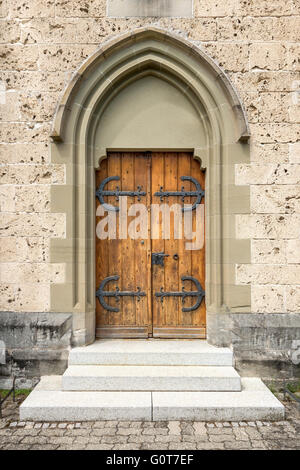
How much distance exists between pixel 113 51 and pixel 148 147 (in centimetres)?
108

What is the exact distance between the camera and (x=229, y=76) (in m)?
3.68

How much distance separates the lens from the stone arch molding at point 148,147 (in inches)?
144

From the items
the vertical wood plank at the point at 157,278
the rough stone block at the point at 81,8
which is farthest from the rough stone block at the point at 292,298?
the rough stone block at the point at 81,8

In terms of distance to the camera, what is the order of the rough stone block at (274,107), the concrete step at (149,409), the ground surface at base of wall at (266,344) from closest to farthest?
1. the concrete step at (149,409)
2. the ground surface at base of wall at (266,344)
3. the rough stone block at (274,107)

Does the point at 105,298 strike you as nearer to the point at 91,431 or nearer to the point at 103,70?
the point at 91,431

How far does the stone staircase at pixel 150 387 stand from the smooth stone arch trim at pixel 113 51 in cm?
231

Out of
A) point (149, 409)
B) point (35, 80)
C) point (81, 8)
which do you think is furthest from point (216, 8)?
point (149, 409)

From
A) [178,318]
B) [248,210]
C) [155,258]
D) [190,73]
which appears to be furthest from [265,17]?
[178,318]

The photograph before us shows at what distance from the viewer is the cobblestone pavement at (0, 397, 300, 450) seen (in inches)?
102

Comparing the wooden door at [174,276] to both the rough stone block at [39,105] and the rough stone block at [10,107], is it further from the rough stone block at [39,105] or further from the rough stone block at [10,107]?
the rough stone block at [10,107]

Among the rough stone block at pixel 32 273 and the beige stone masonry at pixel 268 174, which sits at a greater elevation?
the beige stone masonry at pixel 268 174

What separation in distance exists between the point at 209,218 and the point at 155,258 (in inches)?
30.0

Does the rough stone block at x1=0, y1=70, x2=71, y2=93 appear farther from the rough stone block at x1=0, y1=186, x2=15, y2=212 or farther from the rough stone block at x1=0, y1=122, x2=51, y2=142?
the rough stone block at x1=0, y1=186, x2=15, y2=212

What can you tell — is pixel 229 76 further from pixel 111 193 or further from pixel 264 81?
pixel 111 193
